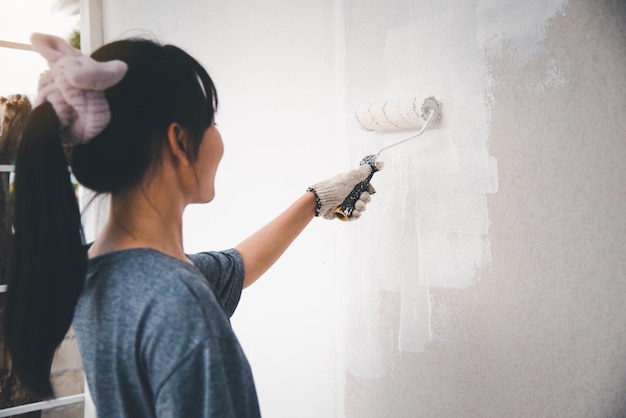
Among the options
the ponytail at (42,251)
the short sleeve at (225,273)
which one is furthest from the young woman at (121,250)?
the short sleeve at (225,273)

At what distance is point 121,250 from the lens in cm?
63

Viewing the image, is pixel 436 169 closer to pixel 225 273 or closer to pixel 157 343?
pixel 225 273

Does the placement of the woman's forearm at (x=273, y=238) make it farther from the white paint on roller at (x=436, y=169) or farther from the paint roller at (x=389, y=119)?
the white paint on roller at (x=436, y=169)

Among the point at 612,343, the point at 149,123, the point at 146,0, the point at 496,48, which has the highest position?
the point at 146,0

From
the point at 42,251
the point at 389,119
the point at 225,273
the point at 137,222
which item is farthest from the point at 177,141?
the point at 389,119

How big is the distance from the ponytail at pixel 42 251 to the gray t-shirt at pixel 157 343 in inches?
1.7

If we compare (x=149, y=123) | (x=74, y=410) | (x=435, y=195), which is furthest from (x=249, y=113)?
(x=74, y=410)

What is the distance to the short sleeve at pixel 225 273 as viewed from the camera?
0.92 m

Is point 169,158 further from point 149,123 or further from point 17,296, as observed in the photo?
point 17,296

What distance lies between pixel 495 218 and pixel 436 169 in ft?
0.55

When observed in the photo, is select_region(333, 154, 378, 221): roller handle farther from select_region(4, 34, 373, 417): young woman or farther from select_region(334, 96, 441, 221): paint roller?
select_region(4, 34, 373, 417): young woman

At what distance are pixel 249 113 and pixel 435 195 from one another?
685mm

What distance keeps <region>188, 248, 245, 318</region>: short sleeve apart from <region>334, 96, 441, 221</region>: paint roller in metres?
0.26

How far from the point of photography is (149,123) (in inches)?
24.8
